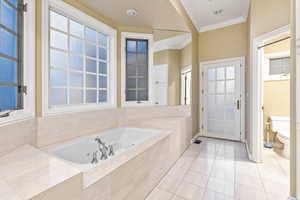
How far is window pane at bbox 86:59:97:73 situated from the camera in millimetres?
2303

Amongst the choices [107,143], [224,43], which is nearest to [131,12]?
[107,143]

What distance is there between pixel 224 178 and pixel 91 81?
241 cm

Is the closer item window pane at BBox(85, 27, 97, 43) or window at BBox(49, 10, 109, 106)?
window at BBox(49, 10, 109, 106)

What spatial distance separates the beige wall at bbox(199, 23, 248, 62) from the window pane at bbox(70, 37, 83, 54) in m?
2.93

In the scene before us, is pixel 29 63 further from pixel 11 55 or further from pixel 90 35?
pixel 90 35

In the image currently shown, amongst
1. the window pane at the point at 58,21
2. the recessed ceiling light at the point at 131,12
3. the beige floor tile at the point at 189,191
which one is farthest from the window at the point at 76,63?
the beige floor tile at the point at 189,191

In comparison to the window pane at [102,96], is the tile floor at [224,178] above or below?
below

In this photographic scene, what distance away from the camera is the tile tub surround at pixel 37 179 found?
711 millimetres

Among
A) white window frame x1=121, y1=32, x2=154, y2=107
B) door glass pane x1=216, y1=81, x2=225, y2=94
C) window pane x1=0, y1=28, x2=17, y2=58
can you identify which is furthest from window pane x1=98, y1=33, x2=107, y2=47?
door glass pane x1=216, y1=81, x2=225, y2=94

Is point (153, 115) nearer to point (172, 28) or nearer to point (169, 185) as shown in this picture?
point (169, 185)

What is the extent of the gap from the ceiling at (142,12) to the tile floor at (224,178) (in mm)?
2389

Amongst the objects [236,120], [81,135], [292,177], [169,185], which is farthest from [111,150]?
[236,120]

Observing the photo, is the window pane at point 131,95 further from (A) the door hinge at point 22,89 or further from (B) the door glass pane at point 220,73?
(B) the door glass pane at point 220,73

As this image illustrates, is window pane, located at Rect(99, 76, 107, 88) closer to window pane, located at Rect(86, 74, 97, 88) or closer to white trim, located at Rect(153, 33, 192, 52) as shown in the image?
window pane, located at Rect(86, 74, 97, 88)
